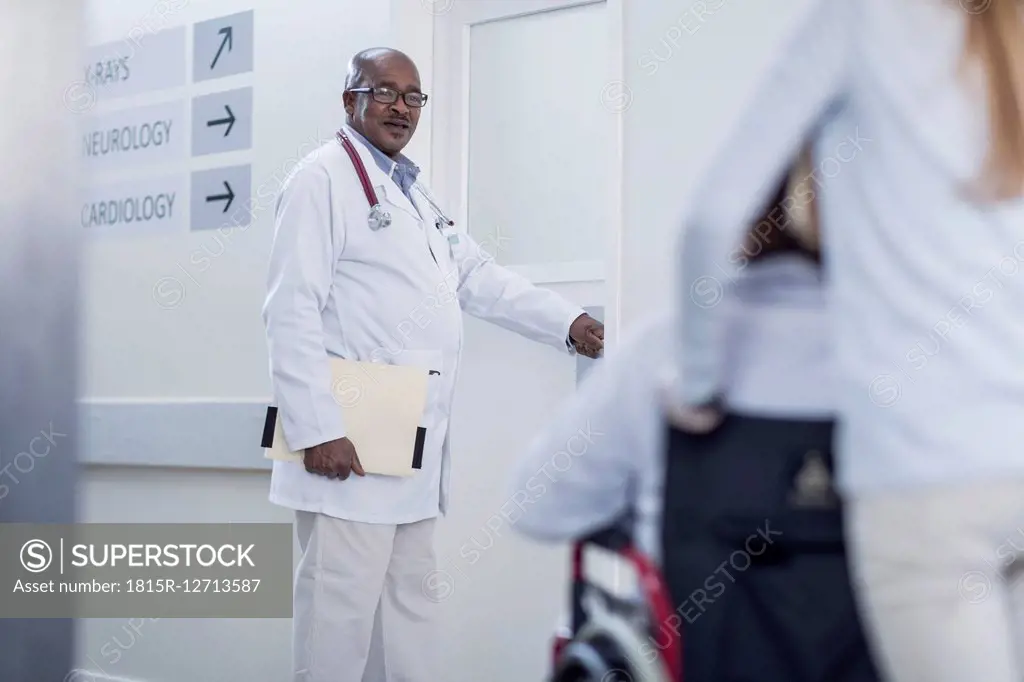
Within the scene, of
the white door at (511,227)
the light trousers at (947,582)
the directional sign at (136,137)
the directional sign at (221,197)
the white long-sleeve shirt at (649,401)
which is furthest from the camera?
the directional sign at (136,137)

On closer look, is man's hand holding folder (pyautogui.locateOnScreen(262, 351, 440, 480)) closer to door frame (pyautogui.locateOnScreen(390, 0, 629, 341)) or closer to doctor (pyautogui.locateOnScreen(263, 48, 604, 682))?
doctor (pyautogui.locateOnScreen(263, 48, 604, 682))

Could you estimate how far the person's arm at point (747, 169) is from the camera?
992 millimetres

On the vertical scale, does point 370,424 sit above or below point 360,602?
above

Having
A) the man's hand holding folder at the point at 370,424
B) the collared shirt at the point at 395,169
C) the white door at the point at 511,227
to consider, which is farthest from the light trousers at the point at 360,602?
the collared shirt at the point at 395,169

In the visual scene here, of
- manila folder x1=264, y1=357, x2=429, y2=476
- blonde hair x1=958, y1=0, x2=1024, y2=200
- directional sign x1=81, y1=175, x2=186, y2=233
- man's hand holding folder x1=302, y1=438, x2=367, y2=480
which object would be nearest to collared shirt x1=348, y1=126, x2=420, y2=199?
manila folder x1=264, y1=357, x2=429, y2=476

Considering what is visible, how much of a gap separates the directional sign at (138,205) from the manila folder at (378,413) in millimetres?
1257

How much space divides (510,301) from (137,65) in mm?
1531

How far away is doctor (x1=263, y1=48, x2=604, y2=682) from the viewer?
2195 millimetres

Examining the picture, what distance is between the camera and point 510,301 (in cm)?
245

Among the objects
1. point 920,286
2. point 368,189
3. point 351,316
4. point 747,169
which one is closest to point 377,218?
point 368,189

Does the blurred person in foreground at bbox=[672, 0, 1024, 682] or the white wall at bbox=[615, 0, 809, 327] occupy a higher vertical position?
the white wall at bbox=[615, 0, 809, 327]

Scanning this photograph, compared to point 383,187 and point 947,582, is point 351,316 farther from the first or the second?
point 947,582

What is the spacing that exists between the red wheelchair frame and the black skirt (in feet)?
0.04

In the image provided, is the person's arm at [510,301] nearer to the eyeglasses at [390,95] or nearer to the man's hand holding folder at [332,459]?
the eyeglasses at [390,95]
